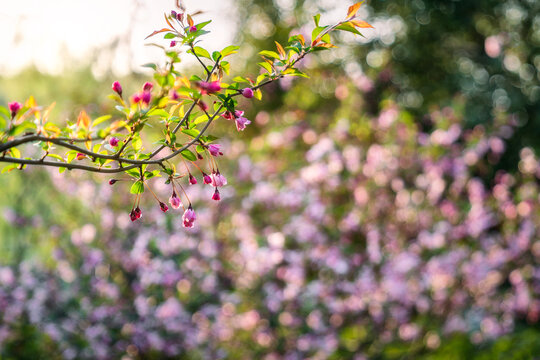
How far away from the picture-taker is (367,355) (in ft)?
14.0

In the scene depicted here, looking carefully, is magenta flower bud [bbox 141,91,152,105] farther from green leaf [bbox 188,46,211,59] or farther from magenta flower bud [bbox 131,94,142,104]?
green leaf [bbox 188,46,211,59]

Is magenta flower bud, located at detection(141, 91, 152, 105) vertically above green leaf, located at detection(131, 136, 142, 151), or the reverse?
green leaf, located at detection(131, 136, 142, 151)

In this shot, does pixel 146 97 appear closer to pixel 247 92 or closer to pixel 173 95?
pixel 173 95

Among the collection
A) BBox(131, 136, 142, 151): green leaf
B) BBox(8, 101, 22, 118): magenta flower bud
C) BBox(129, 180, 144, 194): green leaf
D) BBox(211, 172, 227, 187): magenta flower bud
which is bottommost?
BBox(211, 172, 227, 187): magenta flower bud

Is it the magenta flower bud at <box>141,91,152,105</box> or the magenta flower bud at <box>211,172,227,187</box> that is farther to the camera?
the magenta flower bud at <box>211,172,227,187</box>

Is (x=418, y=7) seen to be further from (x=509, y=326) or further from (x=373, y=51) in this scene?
(x=509, y=326)

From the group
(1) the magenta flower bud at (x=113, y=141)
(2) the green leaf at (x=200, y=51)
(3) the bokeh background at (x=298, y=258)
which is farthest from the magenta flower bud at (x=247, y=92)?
(3) the bokeh background at (x=298, y=258)

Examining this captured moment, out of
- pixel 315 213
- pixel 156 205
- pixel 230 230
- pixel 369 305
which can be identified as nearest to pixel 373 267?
pixel 369 305

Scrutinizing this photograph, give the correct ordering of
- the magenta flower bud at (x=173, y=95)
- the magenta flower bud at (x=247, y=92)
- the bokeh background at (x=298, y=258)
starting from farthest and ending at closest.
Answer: the bokeh background at (x=298, y=258) → the magenta flower bud at (x=247, y=92) → the magenta flower bud at (x=173, y=95)

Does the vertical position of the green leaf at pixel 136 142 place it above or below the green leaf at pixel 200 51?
below

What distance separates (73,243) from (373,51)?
4663 mm

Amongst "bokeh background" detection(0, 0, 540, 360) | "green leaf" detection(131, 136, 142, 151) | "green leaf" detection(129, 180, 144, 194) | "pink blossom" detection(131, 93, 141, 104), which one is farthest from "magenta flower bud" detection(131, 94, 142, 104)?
"bokeh background" detection(0, 0, 540, 360)

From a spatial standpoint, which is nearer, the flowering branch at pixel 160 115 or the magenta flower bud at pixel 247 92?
the flowering branch at pixel 160 115

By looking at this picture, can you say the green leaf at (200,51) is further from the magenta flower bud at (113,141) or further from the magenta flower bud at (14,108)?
the magenta flower bud at (14,108)
